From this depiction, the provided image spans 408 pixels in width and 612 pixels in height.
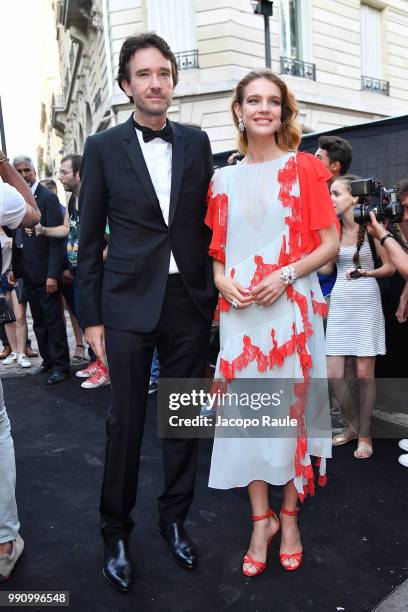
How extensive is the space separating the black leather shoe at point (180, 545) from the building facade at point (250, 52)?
10757 millimetres

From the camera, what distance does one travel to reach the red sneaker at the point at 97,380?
5105 mm

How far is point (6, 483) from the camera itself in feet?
7.36

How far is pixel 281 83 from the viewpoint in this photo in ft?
7.19

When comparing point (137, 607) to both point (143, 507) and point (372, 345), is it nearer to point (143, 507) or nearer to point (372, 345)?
point (143, 507)

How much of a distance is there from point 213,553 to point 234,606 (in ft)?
1.17

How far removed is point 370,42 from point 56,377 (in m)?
14.2

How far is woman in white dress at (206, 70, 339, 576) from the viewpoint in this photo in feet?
7.13

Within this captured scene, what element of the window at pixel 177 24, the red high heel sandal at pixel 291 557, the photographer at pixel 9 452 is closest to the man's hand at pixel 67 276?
the photographer at pixel 9 452

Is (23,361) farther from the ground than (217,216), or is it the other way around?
(217,216)

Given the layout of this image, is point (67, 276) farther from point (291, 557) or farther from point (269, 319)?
point (291, 557)

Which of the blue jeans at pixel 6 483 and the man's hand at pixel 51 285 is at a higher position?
the man's hand at pixel 51 285

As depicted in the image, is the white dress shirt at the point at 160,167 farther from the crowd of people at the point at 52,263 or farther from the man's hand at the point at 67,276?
the man's hand at the point at 67,276

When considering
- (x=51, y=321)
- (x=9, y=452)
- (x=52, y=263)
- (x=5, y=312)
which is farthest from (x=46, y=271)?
(x=9, y=452)

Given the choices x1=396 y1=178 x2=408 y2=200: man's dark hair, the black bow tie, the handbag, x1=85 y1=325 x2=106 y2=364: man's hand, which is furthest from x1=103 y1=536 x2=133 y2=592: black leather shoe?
x1=396 y1=178 x2=408 y2=200: man's dark hair
